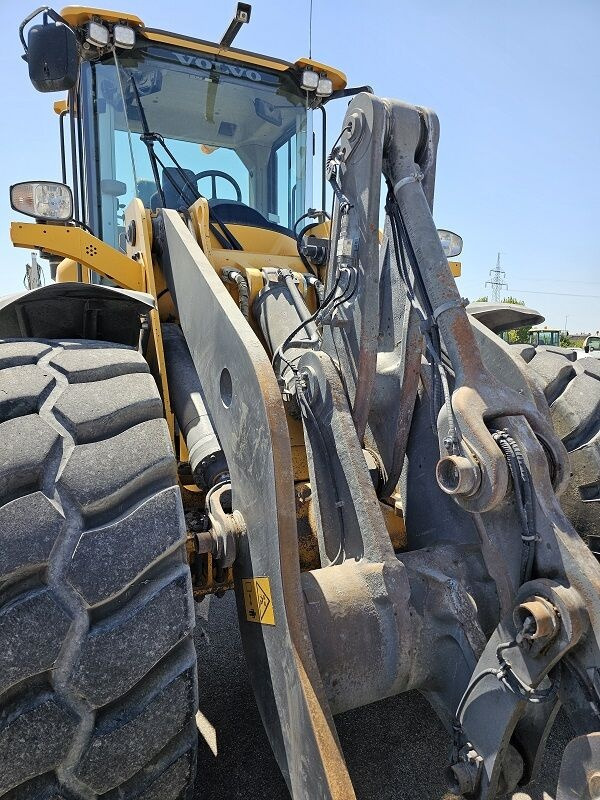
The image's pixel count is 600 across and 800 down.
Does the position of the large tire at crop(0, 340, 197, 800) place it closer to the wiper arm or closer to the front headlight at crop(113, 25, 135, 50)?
the wiper arm

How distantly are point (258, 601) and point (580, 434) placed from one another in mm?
1831

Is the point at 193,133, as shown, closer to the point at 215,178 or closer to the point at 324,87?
the point at 215,178

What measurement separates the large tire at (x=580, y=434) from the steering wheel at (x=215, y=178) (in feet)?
7.09

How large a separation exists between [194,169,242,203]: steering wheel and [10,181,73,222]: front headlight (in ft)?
3.48

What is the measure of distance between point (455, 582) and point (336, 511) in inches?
16.7

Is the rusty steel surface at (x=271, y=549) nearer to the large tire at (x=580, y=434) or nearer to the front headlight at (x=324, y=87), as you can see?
the large tire at (x=580, y=434)

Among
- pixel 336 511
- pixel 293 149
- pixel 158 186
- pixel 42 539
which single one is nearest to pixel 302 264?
pixel 158 186

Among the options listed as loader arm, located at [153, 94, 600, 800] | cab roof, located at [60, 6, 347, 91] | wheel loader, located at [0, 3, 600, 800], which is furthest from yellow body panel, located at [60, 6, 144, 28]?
loader arm, located at [153, 94, 600, 800]

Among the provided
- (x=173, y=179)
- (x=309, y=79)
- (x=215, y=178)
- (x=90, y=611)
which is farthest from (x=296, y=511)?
(x=309, y=79)

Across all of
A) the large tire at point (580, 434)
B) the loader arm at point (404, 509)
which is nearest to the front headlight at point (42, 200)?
the loader arm at point (404, 509)

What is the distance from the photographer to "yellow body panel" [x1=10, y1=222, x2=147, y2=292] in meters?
2.93

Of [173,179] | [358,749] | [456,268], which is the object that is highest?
[173,179]

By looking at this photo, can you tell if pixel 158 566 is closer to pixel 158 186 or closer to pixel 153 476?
pixel 153 476

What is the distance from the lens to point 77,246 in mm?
2938
